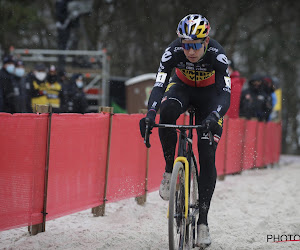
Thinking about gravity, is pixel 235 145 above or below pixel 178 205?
above

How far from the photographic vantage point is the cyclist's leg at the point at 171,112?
15.9 feet

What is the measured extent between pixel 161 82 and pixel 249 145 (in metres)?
8.35

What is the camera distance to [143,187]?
756 centimetres

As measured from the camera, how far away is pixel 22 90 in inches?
417

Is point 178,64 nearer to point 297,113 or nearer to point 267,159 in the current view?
point 267,159

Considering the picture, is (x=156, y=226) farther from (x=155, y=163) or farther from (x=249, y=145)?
(x=249, y=145)

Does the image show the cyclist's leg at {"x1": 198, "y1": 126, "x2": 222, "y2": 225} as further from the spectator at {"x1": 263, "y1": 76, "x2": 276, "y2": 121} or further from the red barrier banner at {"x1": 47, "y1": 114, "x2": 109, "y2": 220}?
the spectator at {"x1": 263, "y1": 76, "x2": 276, "y2": 121}

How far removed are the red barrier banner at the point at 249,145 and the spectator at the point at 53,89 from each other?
4.66 m

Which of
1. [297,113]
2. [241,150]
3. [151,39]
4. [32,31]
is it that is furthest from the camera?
[297,113]

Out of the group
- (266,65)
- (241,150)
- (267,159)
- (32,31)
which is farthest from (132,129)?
(266,65)

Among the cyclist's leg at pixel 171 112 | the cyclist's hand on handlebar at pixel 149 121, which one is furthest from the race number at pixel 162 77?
the cyclist's hand on handlebar at pixel 149 121

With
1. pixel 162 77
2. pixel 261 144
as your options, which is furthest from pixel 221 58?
pixel 261 144

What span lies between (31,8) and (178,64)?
54.1 feet

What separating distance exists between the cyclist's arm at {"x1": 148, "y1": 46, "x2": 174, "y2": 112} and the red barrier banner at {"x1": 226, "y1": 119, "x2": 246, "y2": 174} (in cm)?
617
